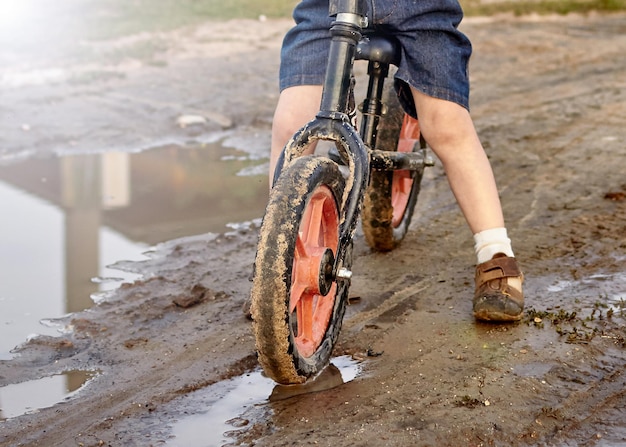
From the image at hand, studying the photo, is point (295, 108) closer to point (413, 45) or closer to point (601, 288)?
point (413, 45)

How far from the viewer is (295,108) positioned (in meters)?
2.88

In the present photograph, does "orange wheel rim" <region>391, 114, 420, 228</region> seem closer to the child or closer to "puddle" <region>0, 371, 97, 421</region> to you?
the child

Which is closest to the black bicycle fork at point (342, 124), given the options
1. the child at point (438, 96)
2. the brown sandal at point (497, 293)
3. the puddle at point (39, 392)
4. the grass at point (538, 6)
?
the child at point (438, 96)

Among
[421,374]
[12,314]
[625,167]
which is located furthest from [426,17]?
[625,167]

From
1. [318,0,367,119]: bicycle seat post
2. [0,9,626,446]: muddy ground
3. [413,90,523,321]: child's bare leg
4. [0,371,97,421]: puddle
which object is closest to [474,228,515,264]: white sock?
[413,90,523,321]: child's bare leg

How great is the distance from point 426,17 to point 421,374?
3.54 ft

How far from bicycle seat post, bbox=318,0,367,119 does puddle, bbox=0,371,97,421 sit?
108cm

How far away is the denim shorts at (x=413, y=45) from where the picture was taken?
9.17 feet

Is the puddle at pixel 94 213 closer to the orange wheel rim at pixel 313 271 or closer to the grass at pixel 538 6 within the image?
the orange wheel rim at pixel 313 271

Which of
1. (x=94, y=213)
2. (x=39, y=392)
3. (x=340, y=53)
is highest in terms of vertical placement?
(x=340, y=53)

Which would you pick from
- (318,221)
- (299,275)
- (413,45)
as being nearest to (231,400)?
(299,275)

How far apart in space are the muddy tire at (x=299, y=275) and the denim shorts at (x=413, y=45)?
19.1 inches

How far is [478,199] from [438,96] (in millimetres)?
398

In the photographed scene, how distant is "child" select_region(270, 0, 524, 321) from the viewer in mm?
2818
